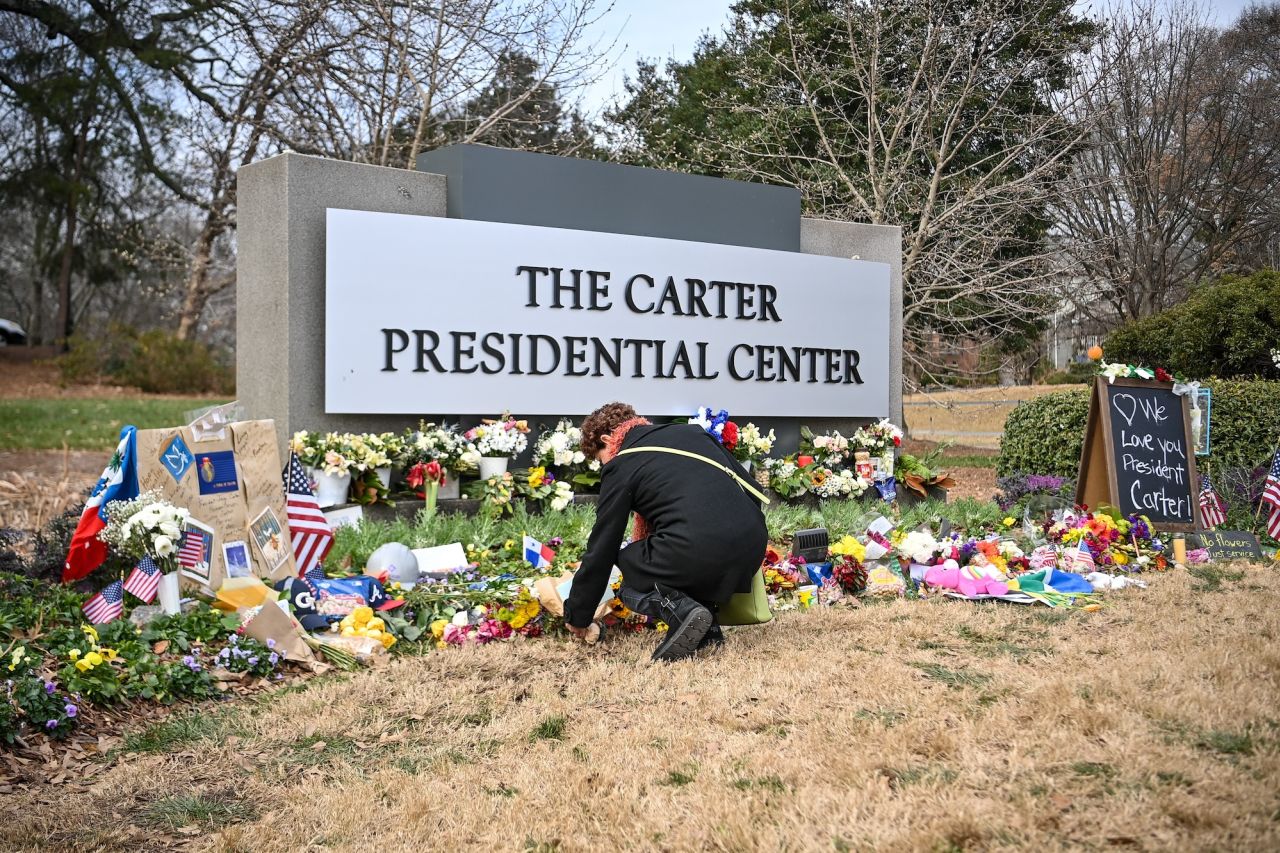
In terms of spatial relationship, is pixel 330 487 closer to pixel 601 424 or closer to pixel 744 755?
pixel 601 424

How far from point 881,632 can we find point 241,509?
3372mm

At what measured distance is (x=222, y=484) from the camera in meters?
5.80

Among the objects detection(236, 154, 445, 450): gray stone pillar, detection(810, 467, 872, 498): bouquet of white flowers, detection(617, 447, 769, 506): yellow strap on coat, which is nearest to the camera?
detection(617, 447, 769, 506): yellow strap on coat

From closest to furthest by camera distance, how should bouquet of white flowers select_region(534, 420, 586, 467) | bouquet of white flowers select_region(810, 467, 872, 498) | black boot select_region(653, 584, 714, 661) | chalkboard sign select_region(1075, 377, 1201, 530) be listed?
1. black boot select_region(653, 584, 714, 661)
2. chalkboard sign select_region(1075, 377, 1201, 530)
3. bouquet of white flowers select_region(534, 420, 586, 467)
4. bouquet of white flowers select_region(810, 467, 872, 498)

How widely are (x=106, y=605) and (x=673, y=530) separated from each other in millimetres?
2666

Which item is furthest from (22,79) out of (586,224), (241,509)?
(241,509)

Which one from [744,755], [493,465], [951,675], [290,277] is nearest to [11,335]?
[290,277]

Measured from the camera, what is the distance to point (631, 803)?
307 centimetres

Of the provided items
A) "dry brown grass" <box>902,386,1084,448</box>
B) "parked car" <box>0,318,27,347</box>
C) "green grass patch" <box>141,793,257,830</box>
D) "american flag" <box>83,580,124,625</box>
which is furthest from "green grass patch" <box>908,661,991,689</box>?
"parked car" <box>0,318,27,347</box>

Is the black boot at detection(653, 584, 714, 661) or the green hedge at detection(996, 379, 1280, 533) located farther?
the green hedge at detection(996, 379, 1280, 533)

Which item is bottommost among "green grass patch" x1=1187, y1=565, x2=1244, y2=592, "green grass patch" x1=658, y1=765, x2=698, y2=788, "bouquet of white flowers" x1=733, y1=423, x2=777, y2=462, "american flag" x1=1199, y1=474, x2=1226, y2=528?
"green grass patch" x1=658, y1=765, x2=698, y2=788

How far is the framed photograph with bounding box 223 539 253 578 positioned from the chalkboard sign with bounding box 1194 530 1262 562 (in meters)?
5.94

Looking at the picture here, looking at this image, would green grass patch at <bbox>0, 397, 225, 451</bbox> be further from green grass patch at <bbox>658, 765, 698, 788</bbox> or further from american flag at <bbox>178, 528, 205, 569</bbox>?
green grass patch at <bbox>658, 765, 698, 788</bbox>

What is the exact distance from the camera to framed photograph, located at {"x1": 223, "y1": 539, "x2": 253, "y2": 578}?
18.6 feet
